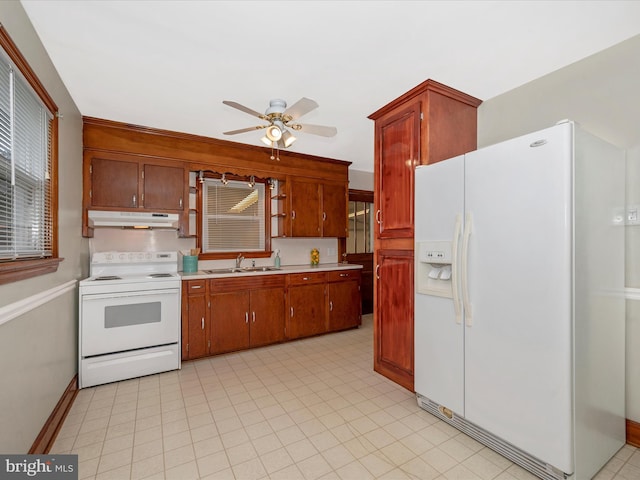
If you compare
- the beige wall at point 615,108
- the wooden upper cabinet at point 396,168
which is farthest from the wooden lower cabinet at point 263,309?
the beige wall at point 615,108

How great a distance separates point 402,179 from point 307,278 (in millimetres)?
1976

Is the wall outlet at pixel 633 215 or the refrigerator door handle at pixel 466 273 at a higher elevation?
the wall outlet at pixel 633 215

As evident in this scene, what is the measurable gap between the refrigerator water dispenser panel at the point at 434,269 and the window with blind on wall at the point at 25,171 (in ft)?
7.54

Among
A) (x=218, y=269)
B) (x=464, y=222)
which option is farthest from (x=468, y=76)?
(x=218, y=269)

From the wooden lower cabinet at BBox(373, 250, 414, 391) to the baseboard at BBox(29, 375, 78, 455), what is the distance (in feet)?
7.91

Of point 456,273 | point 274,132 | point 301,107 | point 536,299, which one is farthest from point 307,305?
point 536,299

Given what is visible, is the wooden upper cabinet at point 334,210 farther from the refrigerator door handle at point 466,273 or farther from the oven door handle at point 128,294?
the refrigerator door handle at point 466,273

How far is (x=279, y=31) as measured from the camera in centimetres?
183

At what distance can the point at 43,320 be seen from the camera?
6.28ft

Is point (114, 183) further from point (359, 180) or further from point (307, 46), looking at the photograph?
point (359, 180)

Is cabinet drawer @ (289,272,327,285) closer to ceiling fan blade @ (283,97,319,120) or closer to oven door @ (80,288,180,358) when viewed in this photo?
oven door @ (80,288,180,358)

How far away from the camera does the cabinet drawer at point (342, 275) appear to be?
4.23 metres

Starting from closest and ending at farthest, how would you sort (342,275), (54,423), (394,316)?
(54,423)
(394,316)
(342,275)

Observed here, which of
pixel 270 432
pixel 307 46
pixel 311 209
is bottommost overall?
pixel 270 432
